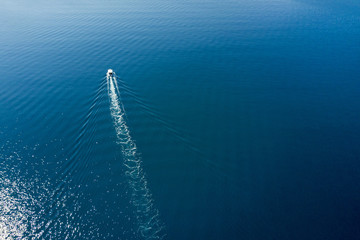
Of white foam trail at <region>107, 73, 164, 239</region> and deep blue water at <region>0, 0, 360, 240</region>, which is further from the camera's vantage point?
deep blue water at <region>0, 0, 360, 240</region>

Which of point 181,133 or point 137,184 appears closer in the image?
point 137,184

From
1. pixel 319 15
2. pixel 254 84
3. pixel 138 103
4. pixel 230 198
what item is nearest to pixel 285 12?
pixel 319 15

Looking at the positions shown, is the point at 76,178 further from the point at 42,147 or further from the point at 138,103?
the point at 138,103

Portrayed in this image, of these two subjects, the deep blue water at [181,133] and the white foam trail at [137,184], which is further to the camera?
the deep blue water at [181,133]

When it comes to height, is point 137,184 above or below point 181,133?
below
